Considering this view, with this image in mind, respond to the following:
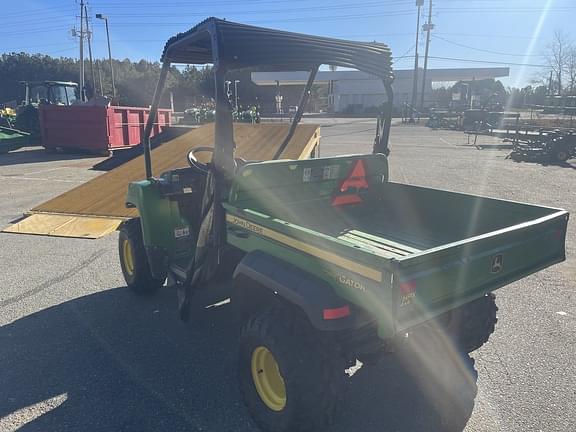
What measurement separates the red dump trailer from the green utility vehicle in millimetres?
11870

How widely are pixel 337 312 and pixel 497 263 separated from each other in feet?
3.24

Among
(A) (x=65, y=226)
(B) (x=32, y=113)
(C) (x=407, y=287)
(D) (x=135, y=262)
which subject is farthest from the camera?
(B) (x=32, y=113)

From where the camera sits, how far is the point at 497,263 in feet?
8.12

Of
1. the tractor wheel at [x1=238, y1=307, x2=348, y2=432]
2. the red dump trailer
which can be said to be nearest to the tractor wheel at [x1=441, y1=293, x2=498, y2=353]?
the tractor wheel at [x1=238, y1=307, x2=348, y2=432]

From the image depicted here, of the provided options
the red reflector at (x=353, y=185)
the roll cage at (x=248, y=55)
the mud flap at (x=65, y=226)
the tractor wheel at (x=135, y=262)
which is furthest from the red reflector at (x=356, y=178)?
the mud flap at (x=65, y=226)

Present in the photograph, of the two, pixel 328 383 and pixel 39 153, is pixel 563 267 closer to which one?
pixel 328 383

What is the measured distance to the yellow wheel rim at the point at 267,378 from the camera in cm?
265

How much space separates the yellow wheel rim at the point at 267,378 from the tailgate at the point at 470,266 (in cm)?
99

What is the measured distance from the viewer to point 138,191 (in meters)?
3.90

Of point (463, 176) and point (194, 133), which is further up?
point (194, 133)

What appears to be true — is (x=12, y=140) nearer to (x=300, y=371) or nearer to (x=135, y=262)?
(x=135, y=262)

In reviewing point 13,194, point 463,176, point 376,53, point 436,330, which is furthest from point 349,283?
point 463,176

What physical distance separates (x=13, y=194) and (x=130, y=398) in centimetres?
798

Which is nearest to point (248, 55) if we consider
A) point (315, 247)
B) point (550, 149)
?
point (315, 247)
